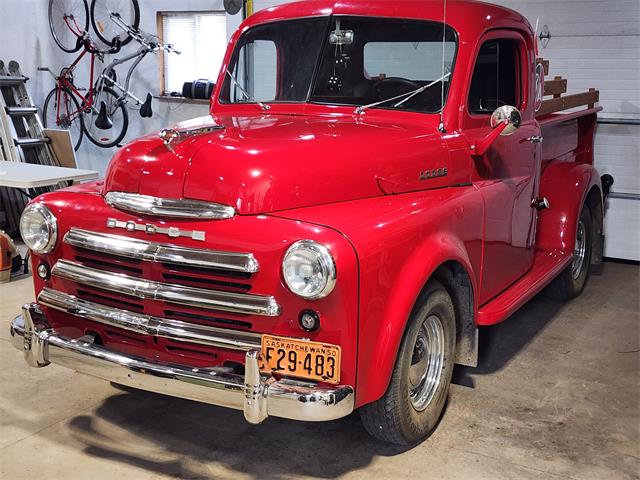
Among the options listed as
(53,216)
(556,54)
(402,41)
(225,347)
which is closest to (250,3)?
(556,54)

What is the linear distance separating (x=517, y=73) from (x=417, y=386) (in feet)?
5.91

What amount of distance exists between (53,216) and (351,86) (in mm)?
1473

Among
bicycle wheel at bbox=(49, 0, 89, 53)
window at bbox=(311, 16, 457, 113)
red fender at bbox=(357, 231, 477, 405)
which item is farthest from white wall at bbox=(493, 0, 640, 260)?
bicycle wheel at bbox=(49, 0, 89, 53)

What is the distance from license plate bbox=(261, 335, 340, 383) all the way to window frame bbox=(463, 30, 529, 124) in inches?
58.3

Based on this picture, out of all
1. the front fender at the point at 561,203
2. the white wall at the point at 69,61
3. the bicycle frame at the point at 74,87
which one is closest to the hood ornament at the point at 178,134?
the front fender at the point at 561,203

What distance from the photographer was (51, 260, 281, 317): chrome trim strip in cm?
263

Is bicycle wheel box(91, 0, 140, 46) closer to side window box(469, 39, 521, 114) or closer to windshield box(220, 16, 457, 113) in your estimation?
windshield box(220, 16, 457, 113)

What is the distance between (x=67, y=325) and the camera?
10.4 feet

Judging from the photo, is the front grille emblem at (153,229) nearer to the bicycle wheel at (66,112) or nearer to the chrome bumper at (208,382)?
the chrome bumper at (208,382)

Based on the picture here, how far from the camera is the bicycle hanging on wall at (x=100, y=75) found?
8328 millimetres

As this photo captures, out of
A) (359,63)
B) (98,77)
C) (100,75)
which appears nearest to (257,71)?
(359,63)

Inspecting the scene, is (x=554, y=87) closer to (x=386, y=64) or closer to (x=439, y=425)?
(x=386, y=64)

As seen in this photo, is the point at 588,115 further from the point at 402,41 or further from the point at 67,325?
the point at 67,325

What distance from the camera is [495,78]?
388cm
